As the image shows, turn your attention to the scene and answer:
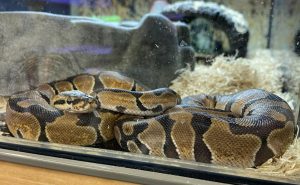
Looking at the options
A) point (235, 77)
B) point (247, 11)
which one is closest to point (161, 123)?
point (235, 77)

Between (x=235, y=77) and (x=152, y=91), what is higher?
(x=152, y=91)

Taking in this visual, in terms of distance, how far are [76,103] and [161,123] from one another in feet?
1.99

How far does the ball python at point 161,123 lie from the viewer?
2.22 m

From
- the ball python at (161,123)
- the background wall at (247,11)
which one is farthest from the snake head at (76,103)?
the background wall at (247,11)

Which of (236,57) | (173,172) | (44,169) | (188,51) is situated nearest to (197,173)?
(173,172)

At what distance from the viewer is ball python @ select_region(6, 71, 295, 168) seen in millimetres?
2221

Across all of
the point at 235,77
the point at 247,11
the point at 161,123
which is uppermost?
the point at 247,11

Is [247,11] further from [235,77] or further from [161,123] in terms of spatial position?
[161,123]

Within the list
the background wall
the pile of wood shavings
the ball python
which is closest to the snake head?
the ball python

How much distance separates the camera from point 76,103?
2504 mm

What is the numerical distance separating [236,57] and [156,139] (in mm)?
2962

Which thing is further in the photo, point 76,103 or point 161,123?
point 76,103

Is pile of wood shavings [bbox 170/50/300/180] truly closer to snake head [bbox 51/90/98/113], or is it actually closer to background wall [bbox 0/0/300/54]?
background wall [bbox 0/0/300/54]

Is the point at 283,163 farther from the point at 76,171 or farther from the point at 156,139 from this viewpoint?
the point at 76,171
